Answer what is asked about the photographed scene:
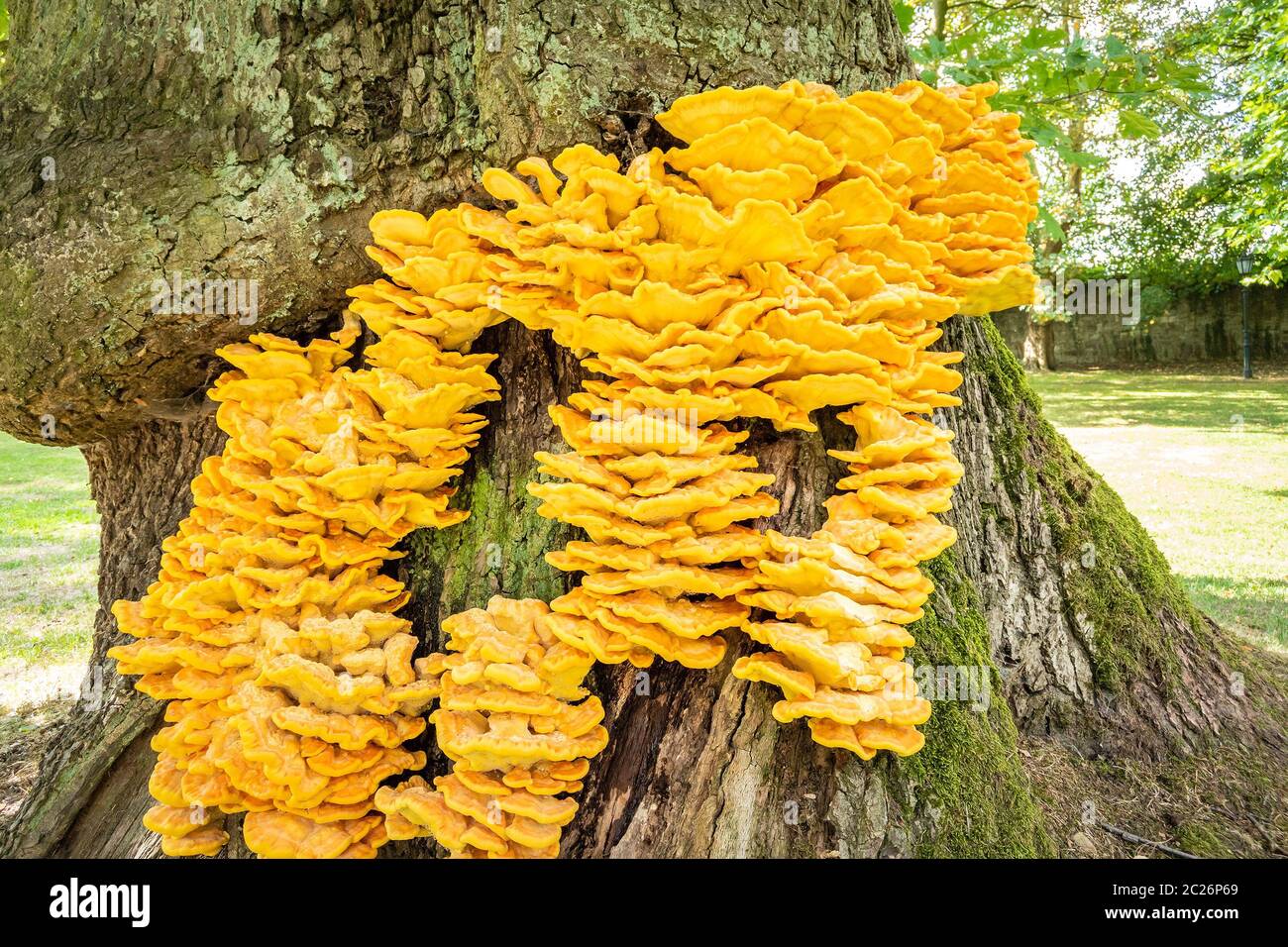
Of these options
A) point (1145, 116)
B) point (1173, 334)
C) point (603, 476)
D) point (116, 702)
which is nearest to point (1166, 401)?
point (1173, 334)

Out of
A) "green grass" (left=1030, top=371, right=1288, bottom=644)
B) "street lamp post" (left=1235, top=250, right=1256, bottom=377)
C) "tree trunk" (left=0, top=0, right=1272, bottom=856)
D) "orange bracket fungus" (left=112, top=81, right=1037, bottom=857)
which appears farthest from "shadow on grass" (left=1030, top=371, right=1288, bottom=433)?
"orange bracket fungus" (left=112, top=81, right=1037, bottom=857)

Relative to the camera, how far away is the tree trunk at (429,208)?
2.34 meters

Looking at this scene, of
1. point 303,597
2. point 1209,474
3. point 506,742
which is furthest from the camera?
point 1209,474

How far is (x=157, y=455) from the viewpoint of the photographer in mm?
3365

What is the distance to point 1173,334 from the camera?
30.2m

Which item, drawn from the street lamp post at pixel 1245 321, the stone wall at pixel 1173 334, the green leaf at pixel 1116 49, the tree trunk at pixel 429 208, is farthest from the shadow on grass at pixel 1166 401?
the tree trunk at pixel 429 208

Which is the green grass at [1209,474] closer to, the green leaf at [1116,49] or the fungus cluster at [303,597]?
the green leaf at [1116,49]

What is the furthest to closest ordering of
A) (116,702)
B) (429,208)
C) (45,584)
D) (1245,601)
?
(45,584)
(1245,601)
(116,702)
(429,208)

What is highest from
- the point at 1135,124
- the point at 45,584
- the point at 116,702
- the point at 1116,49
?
the point at 1116,49

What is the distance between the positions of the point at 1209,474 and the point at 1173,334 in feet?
74.3

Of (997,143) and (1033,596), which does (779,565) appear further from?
(1033,596)

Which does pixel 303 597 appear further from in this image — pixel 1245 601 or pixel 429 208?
pixel 1245 601

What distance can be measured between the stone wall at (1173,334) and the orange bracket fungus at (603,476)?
106 ft
